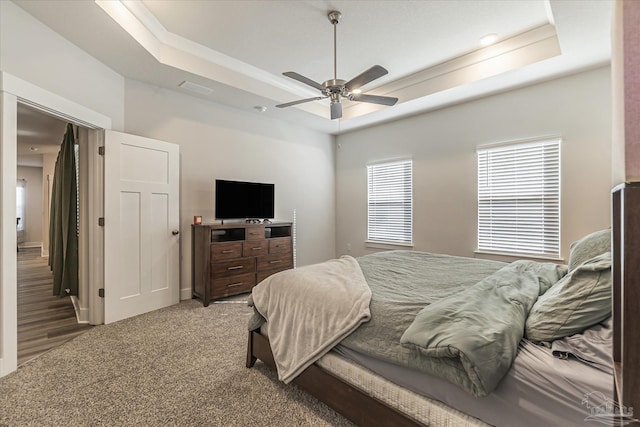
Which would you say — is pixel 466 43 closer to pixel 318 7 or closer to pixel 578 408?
pixel 318 7

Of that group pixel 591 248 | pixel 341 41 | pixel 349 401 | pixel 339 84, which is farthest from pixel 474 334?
pixel 341 41

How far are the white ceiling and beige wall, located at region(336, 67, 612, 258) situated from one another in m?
0.28

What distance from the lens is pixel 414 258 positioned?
9.88 feet

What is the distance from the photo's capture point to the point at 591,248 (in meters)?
1.88

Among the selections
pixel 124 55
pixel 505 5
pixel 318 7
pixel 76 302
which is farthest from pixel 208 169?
pixel 505 5

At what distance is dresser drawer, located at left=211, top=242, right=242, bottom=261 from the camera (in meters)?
3.75

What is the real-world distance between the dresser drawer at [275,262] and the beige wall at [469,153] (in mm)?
1603

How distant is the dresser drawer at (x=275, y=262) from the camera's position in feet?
14.1

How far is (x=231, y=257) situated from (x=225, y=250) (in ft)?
0.44

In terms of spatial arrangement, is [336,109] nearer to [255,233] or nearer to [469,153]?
[255,233]

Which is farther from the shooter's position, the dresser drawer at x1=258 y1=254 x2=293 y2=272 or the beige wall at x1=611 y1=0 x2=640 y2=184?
the dresser drawer at x1=258 y1=254 x2=293 y2=272

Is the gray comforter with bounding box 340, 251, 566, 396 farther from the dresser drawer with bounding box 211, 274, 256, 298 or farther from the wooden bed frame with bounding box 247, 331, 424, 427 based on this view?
the dresser drawer with bounding box 211, 274, 256, 298

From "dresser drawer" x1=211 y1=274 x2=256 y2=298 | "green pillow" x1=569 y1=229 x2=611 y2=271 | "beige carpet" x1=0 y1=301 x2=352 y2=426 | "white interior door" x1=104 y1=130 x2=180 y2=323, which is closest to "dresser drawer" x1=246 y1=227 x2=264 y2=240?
"dresser drawer" x1=211 y1=274 x2=256 y2=298

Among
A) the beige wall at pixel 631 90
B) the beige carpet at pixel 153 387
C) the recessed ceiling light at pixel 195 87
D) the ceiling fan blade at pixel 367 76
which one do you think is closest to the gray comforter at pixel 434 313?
the beige carpet at pixel 153 387
